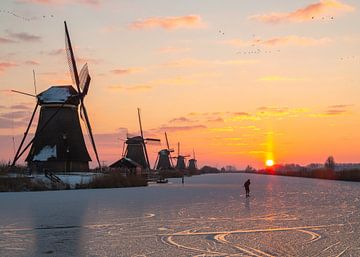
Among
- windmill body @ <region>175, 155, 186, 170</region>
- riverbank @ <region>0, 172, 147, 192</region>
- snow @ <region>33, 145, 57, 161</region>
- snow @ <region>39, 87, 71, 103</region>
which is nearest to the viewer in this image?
riverbank @ <region>0, 172, 147, 192</region>

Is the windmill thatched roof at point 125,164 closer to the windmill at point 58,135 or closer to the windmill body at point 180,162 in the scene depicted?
the windmill at point 58,135

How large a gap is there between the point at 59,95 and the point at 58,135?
10.8 ft

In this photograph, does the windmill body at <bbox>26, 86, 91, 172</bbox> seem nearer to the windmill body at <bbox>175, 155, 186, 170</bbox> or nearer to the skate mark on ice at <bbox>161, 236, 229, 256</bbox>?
the skate mark on ice at <bbox>161, 236, 229, 256</bbox>

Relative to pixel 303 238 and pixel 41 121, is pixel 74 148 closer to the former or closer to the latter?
pixel 41 121

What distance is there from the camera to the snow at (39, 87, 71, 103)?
38.0 metres

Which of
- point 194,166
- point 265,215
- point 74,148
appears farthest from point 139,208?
point 194,166

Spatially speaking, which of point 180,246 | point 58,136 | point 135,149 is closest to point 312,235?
point 180,246

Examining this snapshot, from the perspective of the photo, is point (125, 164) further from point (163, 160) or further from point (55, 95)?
point (163, 160)

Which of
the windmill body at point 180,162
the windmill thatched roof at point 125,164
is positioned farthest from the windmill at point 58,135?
the windmill body at point 180,162

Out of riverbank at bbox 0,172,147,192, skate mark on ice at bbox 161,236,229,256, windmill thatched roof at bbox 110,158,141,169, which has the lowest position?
skate mark on ice at bbox 161,236,229,256

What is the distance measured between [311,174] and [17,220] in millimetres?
73737

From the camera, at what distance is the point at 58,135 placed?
37.6m

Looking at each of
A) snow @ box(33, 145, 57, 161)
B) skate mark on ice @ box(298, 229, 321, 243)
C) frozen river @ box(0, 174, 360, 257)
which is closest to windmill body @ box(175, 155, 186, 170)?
snow @ box(33, 145, 57, 161)

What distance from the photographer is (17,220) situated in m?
13.8
